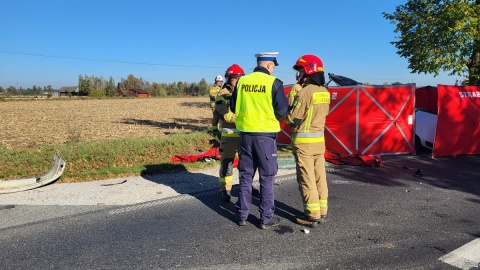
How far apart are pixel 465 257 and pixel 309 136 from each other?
2.01 meters

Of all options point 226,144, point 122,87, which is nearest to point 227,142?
point 226,144

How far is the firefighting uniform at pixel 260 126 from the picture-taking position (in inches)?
169

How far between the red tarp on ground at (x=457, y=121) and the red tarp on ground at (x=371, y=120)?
0.78m

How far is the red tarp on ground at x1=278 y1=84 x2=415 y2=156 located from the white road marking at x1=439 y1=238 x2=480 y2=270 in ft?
18.8

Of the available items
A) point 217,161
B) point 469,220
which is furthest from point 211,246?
point 217,161

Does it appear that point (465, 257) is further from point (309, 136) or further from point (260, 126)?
point (260, 126)

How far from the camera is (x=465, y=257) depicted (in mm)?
3703

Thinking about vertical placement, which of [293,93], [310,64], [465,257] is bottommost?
[465,257]

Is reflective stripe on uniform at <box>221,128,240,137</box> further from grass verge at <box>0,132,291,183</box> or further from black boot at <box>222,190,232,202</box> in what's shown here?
grass verge at <box>0,132,291,183</box>

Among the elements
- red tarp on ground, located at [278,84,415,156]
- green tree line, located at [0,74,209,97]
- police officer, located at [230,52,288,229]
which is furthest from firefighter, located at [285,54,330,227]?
green tree line, located at [0,74,209,97]

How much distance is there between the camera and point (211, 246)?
3.93 metres

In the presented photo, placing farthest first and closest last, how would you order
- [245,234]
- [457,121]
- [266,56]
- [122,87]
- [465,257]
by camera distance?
[122,87]
[457,121]
[266,56]
[245,234]
[465,257]

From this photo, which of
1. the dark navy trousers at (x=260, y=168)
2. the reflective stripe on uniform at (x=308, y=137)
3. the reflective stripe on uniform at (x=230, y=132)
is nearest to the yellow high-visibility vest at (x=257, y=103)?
the dark navy trousers at (x=260, y=168)

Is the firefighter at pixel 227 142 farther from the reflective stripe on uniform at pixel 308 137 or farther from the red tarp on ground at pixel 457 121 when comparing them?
the red tarp on ground at pixel 457 121
